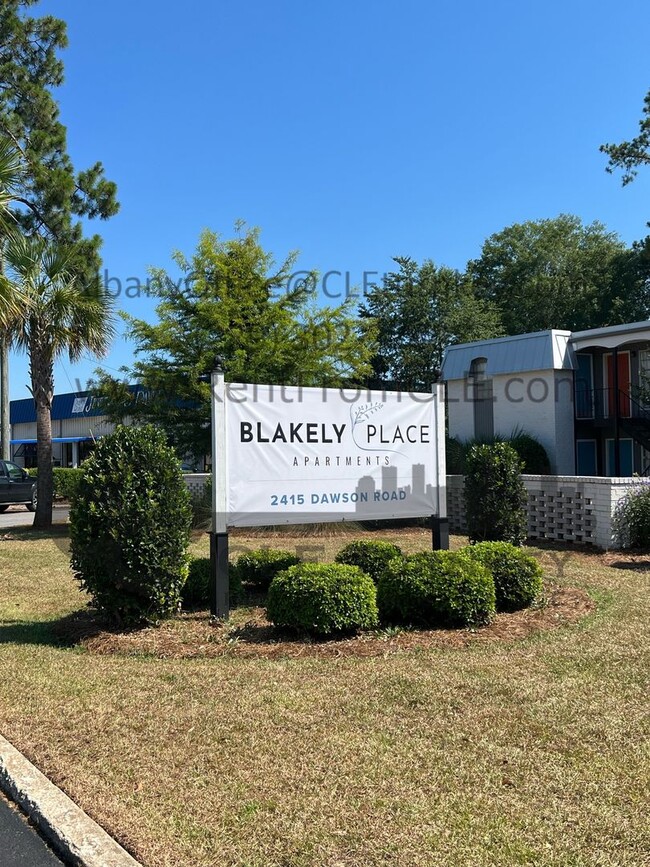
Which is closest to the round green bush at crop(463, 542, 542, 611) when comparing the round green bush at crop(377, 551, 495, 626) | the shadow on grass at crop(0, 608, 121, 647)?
the round green bush at crop(377, 551, 495, 626)

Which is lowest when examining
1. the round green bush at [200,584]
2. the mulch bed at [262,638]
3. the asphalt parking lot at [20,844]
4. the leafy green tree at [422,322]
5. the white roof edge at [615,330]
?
the asphalt parking lot at [20,844]

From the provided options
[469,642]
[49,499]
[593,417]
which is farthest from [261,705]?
[593,417]

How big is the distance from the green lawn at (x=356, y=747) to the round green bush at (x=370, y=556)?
5.40ft

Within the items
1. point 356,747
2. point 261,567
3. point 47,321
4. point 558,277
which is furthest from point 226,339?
point 558,277

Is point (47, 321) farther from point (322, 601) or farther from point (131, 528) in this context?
point (322, 601)

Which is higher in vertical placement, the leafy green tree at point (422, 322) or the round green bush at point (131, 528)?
the leafy green tree at point (422, 322)

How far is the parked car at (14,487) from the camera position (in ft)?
77.8

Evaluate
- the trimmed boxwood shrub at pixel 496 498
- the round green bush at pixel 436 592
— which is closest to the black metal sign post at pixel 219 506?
the round green bush at pixel 436 592

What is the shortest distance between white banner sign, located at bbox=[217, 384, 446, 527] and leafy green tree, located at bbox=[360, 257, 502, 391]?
→ 2373 cm

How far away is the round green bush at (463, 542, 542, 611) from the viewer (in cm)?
712

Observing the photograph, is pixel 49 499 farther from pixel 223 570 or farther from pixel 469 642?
pixel 469 642

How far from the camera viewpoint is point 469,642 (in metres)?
6.06

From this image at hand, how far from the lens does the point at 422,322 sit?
3244 centimetres

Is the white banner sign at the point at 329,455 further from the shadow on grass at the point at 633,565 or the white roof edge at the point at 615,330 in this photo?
the white roof edge at the point at 615,330
